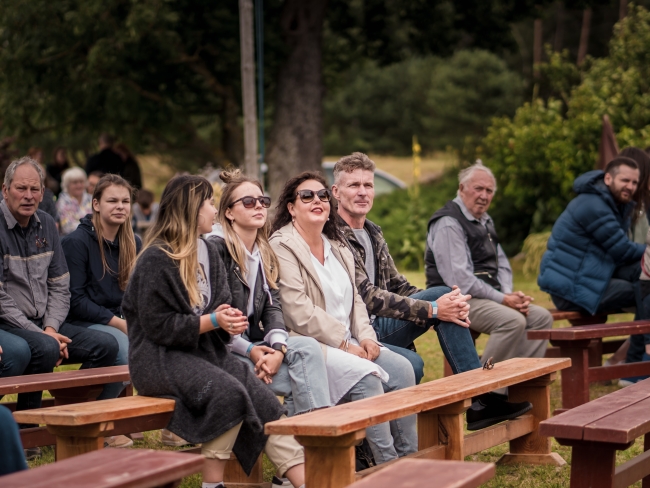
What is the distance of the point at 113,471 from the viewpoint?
9.04ft

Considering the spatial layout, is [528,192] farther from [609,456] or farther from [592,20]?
[592,20]

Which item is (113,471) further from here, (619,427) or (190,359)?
(619,427)

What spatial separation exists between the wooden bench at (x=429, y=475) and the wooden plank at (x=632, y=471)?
121cm

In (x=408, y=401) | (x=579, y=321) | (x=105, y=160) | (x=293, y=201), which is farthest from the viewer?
(x=105, y=160)

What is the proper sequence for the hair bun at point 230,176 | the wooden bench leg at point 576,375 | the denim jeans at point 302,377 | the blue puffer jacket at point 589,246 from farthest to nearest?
the blue puffer jacket at point 589,246 → the wooden bench leg at point 576,375 → the hair bun at point 230,176 → the denim jeans at point 302,377

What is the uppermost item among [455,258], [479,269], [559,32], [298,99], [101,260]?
[559,32]

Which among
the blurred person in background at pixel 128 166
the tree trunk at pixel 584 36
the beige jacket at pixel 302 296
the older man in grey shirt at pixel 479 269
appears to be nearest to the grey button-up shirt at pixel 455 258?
the older man in grey shirt at pixel 479 269

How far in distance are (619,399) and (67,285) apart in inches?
125

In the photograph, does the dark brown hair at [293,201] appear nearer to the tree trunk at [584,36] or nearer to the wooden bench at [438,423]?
the wooden bench at [438,423]

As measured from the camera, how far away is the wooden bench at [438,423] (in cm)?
358

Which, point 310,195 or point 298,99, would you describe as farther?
point 298,99

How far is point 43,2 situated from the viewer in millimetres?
14820

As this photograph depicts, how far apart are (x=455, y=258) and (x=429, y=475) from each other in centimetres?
374

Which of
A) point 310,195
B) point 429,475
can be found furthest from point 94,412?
point 310,195
